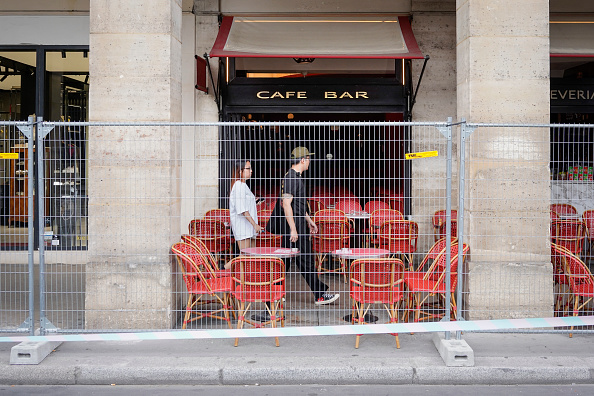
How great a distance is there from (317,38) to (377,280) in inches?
234

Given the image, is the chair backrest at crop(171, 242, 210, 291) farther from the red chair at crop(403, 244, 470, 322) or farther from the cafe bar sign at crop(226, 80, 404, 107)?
the cafe bar sign at crop(226, 80, 404, 107)

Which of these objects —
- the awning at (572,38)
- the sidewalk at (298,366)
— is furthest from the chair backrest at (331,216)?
the awning at (572,38)

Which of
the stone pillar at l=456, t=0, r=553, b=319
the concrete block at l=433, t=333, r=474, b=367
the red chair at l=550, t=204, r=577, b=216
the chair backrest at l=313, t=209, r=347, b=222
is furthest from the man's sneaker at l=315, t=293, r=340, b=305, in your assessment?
the red chair at l=550, t=204, r=577, b=216

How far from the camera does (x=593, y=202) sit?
10.5m

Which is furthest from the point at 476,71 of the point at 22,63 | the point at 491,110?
the point at 22,63

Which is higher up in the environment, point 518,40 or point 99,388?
point 518,40

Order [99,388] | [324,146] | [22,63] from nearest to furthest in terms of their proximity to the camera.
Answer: [99,388] < [324,146] < [22,63]

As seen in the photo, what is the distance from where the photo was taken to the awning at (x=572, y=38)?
10.6m

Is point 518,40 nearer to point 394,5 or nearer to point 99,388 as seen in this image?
Result: point 394,5

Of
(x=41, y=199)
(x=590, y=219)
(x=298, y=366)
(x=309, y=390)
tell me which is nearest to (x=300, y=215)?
(x=298, y=366)

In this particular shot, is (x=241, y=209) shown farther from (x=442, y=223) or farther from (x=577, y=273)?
(x=577, y=273)

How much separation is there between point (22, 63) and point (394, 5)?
6886 millimetres

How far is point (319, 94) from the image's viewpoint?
36.7 feet

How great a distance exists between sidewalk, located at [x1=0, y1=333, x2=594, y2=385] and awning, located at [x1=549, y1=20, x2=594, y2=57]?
639cm
